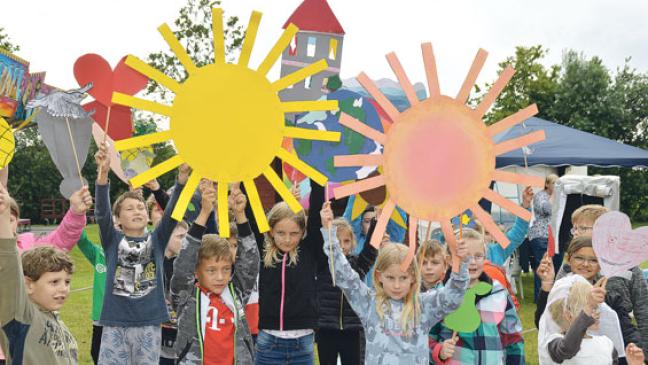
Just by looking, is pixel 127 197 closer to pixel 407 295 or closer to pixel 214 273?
pixel 214 273

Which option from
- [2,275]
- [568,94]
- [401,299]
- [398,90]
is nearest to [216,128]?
[2,275]

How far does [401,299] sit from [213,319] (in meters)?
0.93

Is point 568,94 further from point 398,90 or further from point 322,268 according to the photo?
point 322,268

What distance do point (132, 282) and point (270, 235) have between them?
76cm

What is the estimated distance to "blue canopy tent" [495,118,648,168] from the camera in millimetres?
9992

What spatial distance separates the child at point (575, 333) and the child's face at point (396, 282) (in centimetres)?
74

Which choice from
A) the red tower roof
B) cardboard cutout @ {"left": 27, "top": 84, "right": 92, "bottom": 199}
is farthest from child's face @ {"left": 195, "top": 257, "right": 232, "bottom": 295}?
the red tower roof

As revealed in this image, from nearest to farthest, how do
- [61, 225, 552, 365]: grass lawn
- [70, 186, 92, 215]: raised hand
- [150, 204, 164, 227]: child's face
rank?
[70, 186, 92, 215]: raised hand, [150, 204, 164, 227]: child's face, [61, 225, 552, 365]: grass lawn

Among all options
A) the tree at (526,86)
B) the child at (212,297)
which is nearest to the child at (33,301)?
the child at (212,297)

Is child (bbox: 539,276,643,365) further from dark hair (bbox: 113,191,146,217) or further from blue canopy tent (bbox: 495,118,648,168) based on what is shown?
blue canopy tent (bbox: 495,118,648,168)

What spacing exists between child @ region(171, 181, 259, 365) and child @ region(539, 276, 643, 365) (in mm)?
1470

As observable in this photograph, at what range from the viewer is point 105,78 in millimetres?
3527

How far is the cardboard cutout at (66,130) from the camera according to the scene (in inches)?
132

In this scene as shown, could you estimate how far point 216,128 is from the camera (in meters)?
2.79
